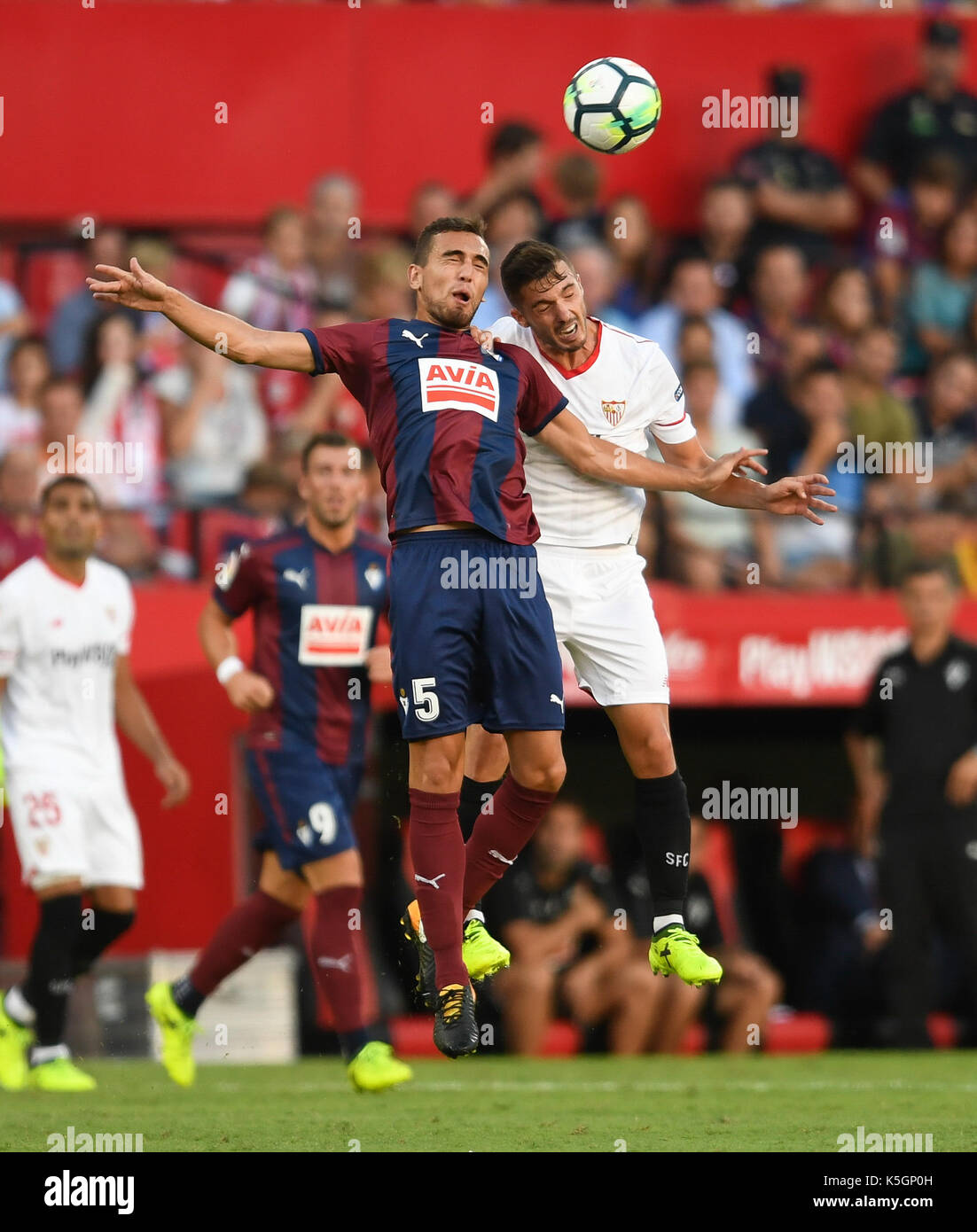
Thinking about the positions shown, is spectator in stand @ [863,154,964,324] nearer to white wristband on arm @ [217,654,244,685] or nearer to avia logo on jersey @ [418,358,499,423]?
white wristband on arm @ [217,654,244,685]

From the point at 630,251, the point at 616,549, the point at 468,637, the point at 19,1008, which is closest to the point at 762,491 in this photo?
the point at 616,549

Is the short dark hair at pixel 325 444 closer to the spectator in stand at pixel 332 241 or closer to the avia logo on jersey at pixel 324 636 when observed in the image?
the avia logo on jersey at pixel 324 636

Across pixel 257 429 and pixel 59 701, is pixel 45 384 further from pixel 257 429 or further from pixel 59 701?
pixel 59 701

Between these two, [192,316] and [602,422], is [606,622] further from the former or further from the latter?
[192,316]

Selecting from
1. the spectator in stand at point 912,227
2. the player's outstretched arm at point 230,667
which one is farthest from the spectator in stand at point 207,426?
the spectator in stand at point 912,227

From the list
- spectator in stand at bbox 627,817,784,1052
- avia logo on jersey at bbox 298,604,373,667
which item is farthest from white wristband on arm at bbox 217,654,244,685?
spectator in stand at bbox 627,817,784,1052

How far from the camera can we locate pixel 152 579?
11180 millimetres

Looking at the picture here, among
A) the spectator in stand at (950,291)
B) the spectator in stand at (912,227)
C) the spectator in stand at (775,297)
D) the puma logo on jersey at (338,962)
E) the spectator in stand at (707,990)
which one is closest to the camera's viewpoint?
the puma logo on jersey at (338,962)

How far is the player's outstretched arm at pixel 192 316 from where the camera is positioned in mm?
5977

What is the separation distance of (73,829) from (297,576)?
4.93 ft

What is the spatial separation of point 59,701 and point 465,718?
3.38 metres

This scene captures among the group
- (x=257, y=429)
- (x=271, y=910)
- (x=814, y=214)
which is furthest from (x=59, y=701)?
(x=814, y=214)

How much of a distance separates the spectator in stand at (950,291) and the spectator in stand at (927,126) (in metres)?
0.68

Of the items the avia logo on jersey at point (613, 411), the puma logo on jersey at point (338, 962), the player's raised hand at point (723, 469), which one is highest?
the avia logo on jersey at point (613, 411)
